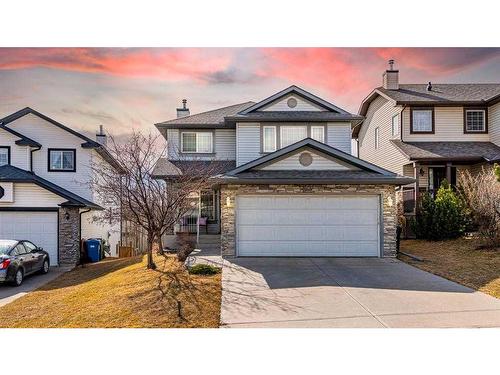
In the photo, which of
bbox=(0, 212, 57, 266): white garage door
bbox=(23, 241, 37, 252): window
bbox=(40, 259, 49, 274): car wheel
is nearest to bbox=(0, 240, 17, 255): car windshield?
bbox=(23, 241, 37, 252): window

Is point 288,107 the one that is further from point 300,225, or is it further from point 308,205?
point 300,225

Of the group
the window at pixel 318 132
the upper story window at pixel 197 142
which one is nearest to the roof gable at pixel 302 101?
the window at pixel 318 132

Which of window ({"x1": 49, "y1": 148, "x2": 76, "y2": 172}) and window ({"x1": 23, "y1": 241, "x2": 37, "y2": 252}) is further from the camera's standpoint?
window ({"x1": 49, "y1": 148, "x2": 76, "y2": 172})

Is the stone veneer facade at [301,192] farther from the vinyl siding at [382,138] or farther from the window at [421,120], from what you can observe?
the window at [421,120]

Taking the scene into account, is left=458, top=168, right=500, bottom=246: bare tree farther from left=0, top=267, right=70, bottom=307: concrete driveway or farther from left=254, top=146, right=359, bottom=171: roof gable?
left=0, top=267, right=70, bottom=307: concrete driveway

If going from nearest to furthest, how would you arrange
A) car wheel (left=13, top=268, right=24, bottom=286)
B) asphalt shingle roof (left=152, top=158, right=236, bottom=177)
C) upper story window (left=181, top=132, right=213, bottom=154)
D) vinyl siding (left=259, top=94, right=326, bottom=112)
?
car wheel (left=13, top=268, right=24, bottom=286) → asphalt shingle roof (left=152, top=158, right=236, bottom=177) → vinyl siding (left=259, top=94, right=326, bottom=112) → upper story window (left=181, top=132, right=213, bottom=154)

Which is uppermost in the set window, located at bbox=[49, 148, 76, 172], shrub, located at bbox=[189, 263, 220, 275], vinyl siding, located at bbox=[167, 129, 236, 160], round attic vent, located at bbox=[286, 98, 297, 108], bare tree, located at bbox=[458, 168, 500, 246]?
round attic vent, located at bbox=[286, 98, 297, 108]

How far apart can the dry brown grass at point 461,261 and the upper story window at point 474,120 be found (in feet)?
19.7

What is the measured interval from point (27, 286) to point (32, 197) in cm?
355

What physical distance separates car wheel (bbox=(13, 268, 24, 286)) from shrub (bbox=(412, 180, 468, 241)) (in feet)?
42.2

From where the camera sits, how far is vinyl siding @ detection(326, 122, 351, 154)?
15.4m

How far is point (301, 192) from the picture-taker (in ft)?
36.6
